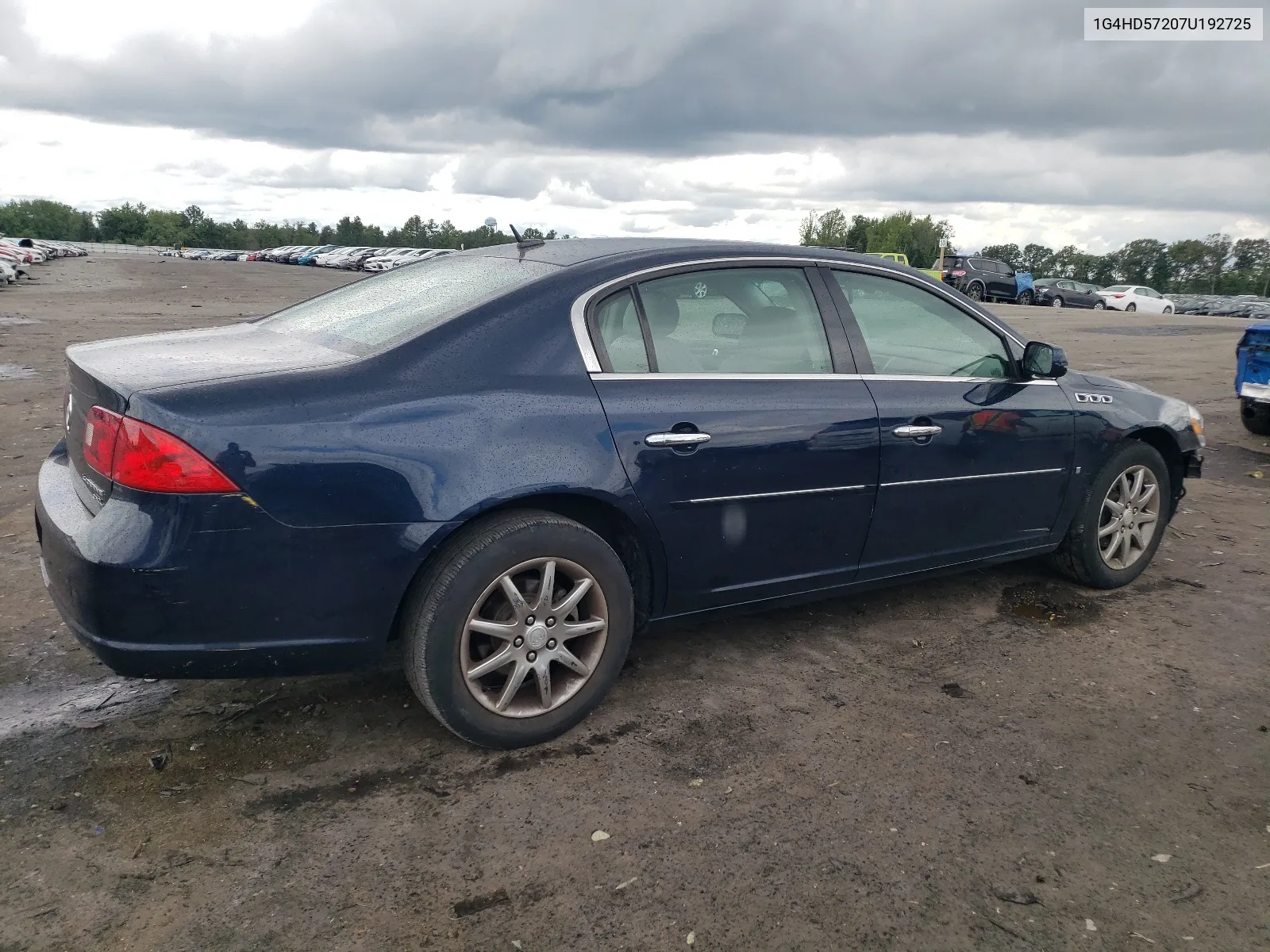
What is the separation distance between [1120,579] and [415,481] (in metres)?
3.72

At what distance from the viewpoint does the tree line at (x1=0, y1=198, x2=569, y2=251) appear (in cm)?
14150

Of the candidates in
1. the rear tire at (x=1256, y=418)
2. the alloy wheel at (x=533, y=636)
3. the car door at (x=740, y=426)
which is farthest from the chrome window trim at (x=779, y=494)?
the rear tire at (x=1256, y=418)

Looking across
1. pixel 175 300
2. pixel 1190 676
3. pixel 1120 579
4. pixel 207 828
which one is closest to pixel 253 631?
pixel 207 828

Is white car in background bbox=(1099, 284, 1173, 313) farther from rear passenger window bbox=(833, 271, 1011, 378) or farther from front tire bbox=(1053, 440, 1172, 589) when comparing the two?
rear passenger window bbox=(833, 271, 1011, 378)

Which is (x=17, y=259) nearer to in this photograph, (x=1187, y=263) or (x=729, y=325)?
Result: (x=729, y=325)

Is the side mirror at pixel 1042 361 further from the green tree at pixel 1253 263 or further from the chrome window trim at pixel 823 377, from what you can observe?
the green tree at pixel 1253 263

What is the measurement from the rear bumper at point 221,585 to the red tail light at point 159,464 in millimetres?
33

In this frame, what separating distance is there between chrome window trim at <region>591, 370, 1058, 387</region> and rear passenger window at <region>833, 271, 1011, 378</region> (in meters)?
0.03

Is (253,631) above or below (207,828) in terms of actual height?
above

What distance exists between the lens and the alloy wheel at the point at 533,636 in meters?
3.10

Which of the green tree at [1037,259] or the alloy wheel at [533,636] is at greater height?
the green tree at [1037,259]

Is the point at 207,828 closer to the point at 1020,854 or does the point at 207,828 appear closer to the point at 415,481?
the point at 415,481

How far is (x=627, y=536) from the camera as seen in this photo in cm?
343

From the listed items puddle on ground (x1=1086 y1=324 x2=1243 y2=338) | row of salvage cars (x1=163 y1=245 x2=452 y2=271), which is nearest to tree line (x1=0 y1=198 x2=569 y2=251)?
row of salvage cars (x1=163 y1=245 x2=452 y2=271)
